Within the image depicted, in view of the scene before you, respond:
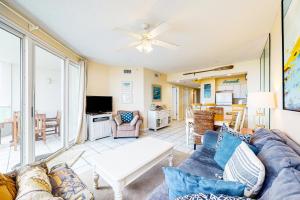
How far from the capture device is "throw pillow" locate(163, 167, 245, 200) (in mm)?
676

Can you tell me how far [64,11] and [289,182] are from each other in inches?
110

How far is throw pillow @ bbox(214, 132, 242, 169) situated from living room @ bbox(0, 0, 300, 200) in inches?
0.4

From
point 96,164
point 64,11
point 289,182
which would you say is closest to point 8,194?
point 96,164

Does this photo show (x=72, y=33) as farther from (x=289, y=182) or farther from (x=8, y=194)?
(x=289, y=182)

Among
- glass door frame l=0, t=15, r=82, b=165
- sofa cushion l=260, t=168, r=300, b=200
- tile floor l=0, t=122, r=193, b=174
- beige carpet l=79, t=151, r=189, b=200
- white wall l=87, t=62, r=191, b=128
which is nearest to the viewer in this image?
sofa cushion l=260, t=168, r=300, b=200

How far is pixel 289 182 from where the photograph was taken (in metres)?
0.61

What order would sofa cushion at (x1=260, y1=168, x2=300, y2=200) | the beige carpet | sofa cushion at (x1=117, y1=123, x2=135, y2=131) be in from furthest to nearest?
1. sofa cushion at (x1=117, y1=123, x2=135, y2=131)
2. the beige carpet
3. sofa cushion at (x1=260, y1=168, x2=300, y2=200)

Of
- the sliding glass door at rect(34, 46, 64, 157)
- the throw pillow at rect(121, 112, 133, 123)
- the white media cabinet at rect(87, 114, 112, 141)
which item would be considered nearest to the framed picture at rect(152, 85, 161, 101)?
the throw pillow at rect(121, 112, 133, 123)

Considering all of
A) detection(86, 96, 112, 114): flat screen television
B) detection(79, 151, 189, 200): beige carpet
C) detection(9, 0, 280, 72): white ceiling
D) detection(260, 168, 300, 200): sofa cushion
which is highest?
detection(9, 0, 280, 72): white ceiling

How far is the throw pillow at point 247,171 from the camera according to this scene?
85 cm

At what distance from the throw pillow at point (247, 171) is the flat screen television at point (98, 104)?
3.89 metres

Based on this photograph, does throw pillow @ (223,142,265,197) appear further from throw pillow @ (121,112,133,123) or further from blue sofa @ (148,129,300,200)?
throw pillow @ (121,112,133,123)

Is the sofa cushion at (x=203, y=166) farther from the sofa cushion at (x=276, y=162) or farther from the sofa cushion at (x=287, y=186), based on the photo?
the sofa cushion at (x=287, y=186)

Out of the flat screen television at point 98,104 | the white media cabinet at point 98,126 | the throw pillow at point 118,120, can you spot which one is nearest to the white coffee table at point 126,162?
the throw pillow at point 118,120
